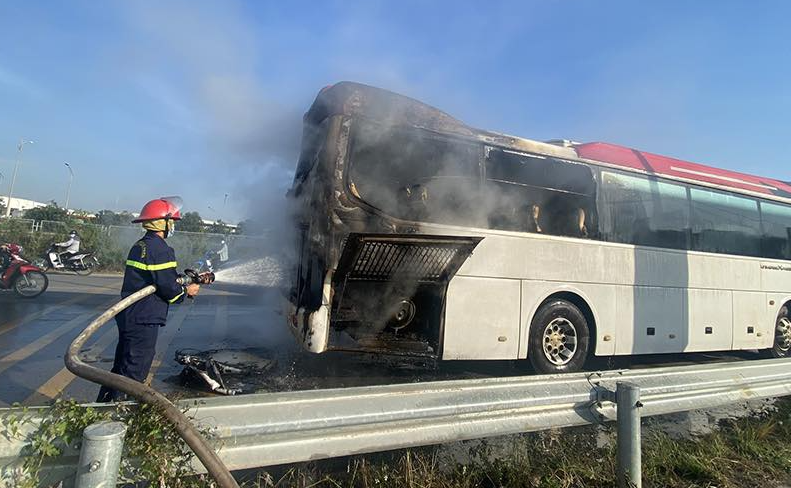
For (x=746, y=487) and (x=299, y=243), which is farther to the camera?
(x=299, y=243)

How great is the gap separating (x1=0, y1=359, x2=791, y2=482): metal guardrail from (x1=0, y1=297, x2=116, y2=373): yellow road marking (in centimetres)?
481

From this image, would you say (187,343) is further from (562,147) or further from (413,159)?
(562,147)

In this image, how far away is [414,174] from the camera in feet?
15.7

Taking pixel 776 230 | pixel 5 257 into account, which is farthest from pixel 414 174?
pixel 5 257

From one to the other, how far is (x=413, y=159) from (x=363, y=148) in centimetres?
60

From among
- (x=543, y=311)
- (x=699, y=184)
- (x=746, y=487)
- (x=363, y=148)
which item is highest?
(x=699, y=184)

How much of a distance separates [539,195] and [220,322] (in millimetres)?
6282

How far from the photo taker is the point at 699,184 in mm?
6742

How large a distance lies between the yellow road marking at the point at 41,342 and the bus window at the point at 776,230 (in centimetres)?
1113

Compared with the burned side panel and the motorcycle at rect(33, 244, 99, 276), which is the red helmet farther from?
the motorcycle at rect(33, 244, 99, 276)

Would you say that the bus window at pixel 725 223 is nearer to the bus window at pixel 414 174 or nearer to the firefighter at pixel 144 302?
the bus window at pixel 414 174

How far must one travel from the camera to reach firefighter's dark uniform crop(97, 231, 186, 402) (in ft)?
10.4

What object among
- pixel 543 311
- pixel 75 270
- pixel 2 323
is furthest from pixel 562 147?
pixel 75 270

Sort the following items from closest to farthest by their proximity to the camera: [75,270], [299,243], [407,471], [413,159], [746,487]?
1. [407,471]
2. [746,487]
3. [413,159]
4. [299,243]
5. [75,270]
